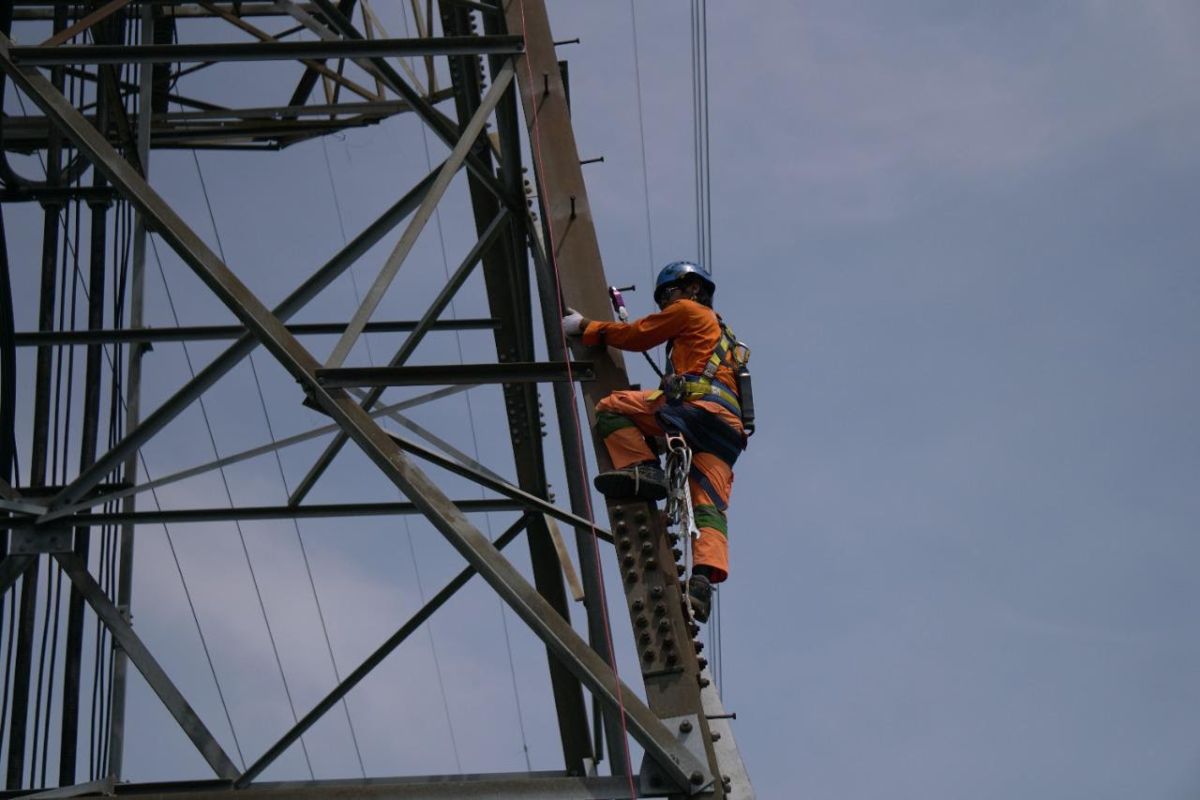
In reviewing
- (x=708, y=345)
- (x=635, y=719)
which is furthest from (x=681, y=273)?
(x=635, y=719)

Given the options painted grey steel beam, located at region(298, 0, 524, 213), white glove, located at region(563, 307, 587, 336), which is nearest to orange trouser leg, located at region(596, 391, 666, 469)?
white glove, located at region(563, 307, 587, 336)

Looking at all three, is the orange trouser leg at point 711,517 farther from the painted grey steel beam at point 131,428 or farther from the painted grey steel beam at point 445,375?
Result: the painted grey steel beam at point 131,428

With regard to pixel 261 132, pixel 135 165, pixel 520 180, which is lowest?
pixel 520 180

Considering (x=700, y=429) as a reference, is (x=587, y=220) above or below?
above

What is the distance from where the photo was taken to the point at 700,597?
7.71 metres

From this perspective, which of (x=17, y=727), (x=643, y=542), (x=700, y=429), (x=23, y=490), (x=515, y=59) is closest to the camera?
(x=643, y=542)

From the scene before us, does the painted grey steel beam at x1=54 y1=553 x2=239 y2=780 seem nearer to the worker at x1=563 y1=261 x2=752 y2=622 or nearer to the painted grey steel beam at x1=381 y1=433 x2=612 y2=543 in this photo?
the painted grey steel beam at x1=381 y1=433 x2=612 y2=543

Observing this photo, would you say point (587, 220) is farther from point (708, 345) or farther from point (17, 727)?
point (17, 727)

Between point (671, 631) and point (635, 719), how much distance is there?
49 cm

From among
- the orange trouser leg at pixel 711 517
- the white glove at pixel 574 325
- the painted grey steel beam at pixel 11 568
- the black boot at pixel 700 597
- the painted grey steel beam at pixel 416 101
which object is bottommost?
the black boot at pixel 700 597

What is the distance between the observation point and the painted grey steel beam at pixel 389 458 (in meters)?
6.99

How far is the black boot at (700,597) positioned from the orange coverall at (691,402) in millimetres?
195

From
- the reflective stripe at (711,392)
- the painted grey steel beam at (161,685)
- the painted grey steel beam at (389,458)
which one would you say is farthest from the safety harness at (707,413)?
the painted grey steel beam at (161,685)

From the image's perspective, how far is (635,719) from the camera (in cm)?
697
